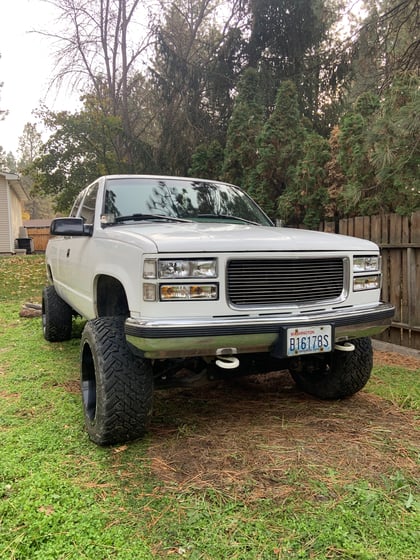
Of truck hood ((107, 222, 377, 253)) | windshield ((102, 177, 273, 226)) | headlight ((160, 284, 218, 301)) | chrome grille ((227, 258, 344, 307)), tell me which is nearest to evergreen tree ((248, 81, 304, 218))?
windshield ((102, 177, 273, 226))

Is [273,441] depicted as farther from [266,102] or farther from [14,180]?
[14,180]

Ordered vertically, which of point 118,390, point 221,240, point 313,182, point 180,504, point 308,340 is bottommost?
point 180,504

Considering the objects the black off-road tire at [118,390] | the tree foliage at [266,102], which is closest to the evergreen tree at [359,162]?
the tree foliage at [266,102]

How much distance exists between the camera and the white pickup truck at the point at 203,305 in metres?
2.54

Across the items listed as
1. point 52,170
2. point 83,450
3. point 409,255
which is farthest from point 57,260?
point 52,170

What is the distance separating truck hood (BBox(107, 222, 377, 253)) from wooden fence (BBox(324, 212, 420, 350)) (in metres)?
2.27

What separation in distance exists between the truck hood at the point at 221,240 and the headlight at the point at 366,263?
0.23 feet

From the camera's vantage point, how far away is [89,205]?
14.3 feet

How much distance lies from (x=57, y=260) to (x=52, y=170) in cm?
1510

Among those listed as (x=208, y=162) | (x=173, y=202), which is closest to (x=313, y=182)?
(x=173, y=202)

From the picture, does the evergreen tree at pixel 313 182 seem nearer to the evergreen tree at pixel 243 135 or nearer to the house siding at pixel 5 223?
the evergreen tree at pixel 243 135

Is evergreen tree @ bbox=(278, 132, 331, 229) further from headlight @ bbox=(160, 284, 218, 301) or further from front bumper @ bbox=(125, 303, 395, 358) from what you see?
headlight @ bbox=(160, 284, 218, 301)

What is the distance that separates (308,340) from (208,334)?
0.65 m

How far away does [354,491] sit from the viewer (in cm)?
237
